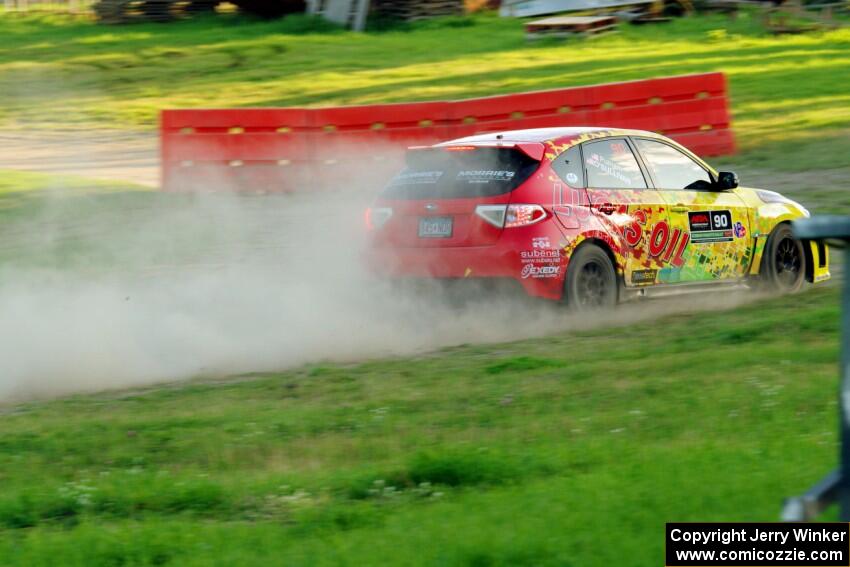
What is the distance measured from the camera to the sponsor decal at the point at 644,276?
10781mm

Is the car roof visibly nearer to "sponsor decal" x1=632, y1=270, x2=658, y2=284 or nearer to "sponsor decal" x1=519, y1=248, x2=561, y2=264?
"sponsor decal" x1=519, y1=248, x2=561, y2=264

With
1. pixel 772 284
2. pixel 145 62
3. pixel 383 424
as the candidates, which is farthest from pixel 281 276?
pixel 145 62

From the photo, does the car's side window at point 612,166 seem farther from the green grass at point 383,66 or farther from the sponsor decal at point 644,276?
the green grass at point 383,66

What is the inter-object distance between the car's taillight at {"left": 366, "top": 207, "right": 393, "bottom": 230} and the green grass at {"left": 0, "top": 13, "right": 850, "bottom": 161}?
11.0 m

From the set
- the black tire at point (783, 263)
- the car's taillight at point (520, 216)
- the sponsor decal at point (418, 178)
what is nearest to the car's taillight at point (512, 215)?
the car's taillight at point (520, 216)

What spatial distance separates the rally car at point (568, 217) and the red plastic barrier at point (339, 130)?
7.11 m

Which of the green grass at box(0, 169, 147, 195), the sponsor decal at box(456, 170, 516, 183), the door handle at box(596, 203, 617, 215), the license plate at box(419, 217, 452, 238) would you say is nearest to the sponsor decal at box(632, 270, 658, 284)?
the door handle at box(596, 203, 617, 215)

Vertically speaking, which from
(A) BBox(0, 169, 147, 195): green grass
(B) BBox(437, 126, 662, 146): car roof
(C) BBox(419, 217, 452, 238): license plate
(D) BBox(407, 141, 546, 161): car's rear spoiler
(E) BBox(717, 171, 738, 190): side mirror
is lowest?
(C) BBox(419, 217, 452, 238): license plate

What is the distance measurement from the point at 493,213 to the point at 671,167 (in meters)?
2.07

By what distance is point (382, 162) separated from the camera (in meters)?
18.3

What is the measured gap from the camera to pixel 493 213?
1009 cm

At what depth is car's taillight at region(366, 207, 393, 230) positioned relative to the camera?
35.1ft

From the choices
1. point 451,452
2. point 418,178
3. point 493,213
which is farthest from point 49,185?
point 451,452

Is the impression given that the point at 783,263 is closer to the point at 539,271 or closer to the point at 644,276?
the point at 644,276
